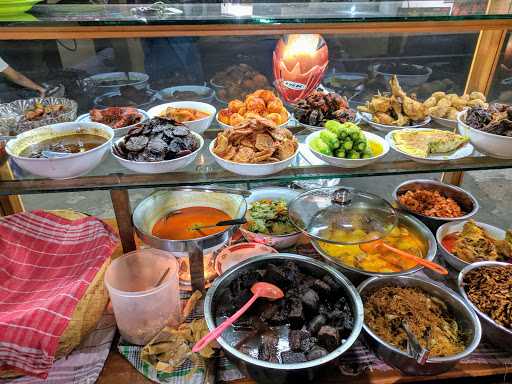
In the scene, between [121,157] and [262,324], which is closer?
[121,157]

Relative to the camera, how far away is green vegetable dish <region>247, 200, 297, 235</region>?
6.70ft

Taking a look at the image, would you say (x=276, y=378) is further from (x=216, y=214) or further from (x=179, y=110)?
(x=179, y=110)

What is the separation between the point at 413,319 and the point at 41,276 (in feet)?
5.40

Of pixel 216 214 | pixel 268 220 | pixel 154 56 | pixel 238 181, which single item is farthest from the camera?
pixel 154 56

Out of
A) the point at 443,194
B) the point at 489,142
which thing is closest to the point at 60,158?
the point at 489,142

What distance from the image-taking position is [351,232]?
1662mm

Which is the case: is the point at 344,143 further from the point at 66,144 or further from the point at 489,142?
the point at 66,144

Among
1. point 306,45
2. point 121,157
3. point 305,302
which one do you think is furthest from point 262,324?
point 306,45

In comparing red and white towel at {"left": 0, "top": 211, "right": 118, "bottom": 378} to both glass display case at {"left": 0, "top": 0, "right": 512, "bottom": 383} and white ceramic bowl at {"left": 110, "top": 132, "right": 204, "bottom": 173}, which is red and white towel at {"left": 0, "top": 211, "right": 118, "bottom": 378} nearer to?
glass display case at {"left": 0, "top": 0, "right": 512, "bottom": 383}

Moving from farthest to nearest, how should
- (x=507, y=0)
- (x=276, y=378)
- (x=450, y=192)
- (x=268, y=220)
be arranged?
(x=450, y=192), (x=268, y=220), (x=507, y=0), (x=276, y=378)

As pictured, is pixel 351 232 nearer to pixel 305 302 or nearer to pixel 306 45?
pixel 305 302

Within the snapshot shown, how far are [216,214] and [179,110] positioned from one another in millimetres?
558

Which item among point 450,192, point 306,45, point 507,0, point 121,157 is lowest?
point 450,192

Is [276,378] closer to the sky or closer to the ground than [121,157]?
closer to the ground
